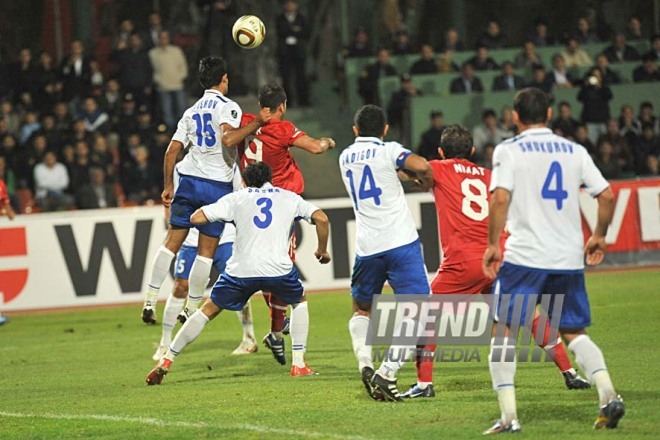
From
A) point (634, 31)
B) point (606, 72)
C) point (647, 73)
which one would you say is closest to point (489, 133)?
point (606, 72)

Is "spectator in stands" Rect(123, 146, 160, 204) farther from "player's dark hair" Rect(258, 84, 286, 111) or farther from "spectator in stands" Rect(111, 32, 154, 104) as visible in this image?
"player's dark hair" Rect(258, 84, 286, 111)

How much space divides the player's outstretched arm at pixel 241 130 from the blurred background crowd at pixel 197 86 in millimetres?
9777

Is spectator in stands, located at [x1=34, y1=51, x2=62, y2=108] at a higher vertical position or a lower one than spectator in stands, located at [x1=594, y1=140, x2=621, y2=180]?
higher

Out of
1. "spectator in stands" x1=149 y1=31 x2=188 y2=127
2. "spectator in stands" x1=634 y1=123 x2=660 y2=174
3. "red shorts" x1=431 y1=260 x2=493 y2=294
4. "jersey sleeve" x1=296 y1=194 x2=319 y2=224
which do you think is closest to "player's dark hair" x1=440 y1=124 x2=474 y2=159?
"red shorts" x1=431 y1=260 x2=493 y2=294

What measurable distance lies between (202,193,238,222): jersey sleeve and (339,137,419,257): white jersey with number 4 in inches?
55.4

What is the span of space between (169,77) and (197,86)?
126 inches

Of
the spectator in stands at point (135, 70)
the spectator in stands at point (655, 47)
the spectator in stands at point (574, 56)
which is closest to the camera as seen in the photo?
the spectator in stands at point (135, 70)

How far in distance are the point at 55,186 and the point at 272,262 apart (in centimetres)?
1192

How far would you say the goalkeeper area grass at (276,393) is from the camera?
7.98 metres

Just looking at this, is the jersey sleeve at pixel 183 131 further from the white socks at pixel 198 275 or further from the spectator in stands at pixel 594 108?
the spectator in stands at pixel 594 108

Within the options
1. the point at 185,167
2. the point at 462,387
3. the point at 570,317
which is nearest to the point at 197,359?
the point at 185,167

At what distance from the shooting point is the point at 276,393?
979 cm

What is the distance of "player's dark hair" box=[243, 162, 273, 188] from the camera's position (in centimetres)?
1027

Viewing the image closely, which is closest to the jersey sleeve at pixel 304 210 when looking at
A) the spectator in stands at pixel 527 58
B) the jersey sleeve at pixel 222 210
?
the jersey sleeve at pixel 222 210
